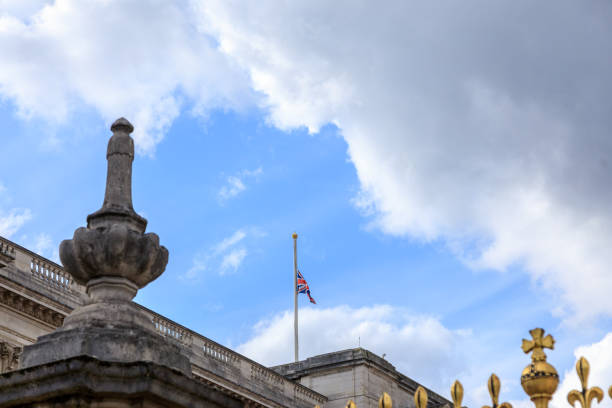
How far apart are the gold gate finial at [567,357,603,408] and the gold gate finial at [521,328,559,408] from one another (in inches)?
6.5

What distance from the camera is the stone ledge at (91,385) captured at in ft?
24.2

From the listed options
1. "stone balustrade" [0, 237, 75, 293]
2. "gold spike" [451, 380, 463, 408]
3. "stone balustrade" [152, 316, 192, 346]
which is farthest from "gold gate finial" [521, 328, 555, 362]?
"stone balustrade" [152, 316, 192, 346]

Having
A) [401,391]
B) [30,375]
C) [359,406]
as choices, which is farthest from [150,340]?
[401,391]

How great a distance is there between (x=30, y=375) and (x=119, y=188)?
2.04 metres

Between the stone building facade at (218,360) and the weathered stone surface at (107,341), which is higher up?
the stone building facade at (218,360)

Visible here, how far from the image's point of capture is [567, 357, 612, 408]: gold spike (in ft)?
23.5

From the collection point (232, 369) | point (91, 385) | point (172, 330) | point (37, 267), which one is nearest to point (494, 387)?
point (91, 385)

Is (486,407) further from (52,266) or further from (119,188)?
(52,266)

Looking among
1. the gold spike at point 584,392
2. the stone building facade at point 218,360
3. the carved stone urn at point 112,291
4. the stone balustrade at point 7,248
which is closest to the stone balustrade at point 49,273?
the stone building facade at point 218,360

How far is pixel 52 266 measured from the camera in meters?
32.8

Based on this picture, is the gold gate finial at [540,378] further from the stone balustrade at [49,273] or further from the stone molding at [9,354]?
the stone balustrade at [49,273]

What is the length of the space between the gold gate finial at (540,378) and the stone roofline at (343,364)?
39.7 meters

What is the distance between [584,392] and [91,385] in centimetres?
350

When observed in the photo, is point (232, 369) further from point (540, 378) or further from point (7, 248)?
point (540, 378)
